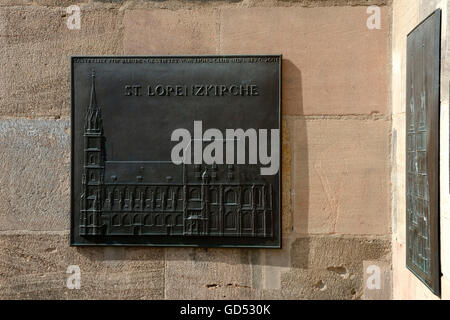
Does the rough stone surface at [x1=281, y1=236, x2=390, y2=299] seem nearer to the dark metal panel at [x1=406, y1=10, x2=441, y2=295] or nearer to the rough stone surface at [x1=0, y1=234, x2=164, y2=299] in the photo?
the dark metal panel at [x1=406, y1=10, x2=441, y2=295]

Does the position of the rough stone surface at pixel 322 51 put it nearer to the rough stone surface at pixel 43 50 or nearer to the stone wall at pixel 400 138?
the stone wall at pixel 400 138

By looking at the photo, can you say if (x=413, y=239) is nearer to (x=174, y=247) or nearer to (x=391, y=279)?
(x=391, y=279)

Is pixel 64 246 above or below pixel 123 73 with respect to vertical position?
below

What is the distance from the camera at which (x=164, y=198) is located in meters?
4.96

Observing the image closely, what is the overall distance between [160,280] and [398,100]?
9.41 ft

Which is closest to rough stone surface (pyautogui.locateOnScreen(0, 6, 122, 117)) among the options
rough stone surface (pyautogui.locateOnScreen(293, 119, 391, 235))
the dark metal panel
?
rough stone surface (pyautogui.locateOnScreen(293, 119, 391, 235))

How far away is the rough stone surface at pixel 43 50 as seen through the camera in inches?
201

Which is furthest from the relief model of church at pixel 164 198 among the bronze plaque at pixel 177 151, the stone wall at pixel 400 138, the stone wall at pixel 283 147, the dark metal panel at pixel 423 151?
the dark metal panel at pixel 423 151

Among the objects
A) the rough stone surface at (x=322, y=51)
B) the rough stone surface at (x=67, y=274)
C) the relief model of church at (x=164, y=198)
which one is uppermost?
the rough stone surface at (x=322, y=51)

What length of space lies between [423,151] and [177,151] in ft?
7.31

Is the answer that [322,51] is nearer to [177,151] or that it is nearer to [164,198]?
[177,151]

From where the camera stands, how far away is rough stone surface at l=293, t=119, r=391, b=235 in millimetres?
4949

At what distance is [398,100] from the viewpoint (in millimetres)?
4730

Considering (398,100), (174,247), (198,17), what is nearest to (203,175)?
(174,247)
